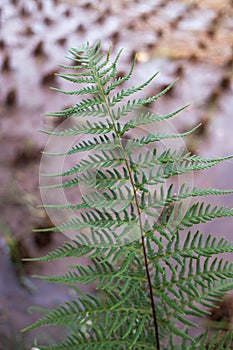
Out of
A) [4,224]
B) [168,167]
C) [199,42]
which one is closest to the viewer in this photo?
[168,167]

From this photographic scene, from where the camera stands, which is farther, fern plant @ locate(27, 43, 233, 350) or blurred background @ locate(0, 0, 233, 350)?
blurred background @ locate(0, 0, 233, 350)

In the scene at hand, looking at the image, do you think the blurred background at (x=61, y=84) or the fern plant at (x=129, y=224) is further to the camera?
the blurred background at (x=61, y=84)

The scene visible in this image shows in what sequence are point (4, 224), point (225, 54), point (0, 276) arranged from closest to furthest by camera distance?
point (0, 276) → point (4, 224) → point (225, 54)

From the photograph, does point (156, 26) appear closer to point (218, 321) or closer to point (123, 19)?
point (123, 19)

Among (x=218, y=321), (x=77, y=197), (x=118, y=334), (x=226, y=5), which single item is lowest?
(x=218, y=321)

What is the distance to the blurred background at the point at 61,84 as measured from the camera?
3.88 feet

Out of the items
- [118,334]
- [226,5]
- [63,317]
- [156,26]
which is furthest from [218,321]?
[226,5]

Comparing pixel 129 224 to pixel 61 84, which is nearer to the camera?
pixel 129 224

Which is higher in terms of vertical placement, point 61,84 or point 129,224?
point 61,84

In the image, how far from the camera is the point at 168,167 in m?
0.50

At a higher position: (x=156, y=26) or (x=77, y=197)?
(x=156, y=26)

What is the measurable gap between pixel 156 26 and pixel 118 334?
7.63 feet

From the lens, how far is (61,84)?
201cm

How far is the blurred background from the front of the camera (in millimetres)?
1183
